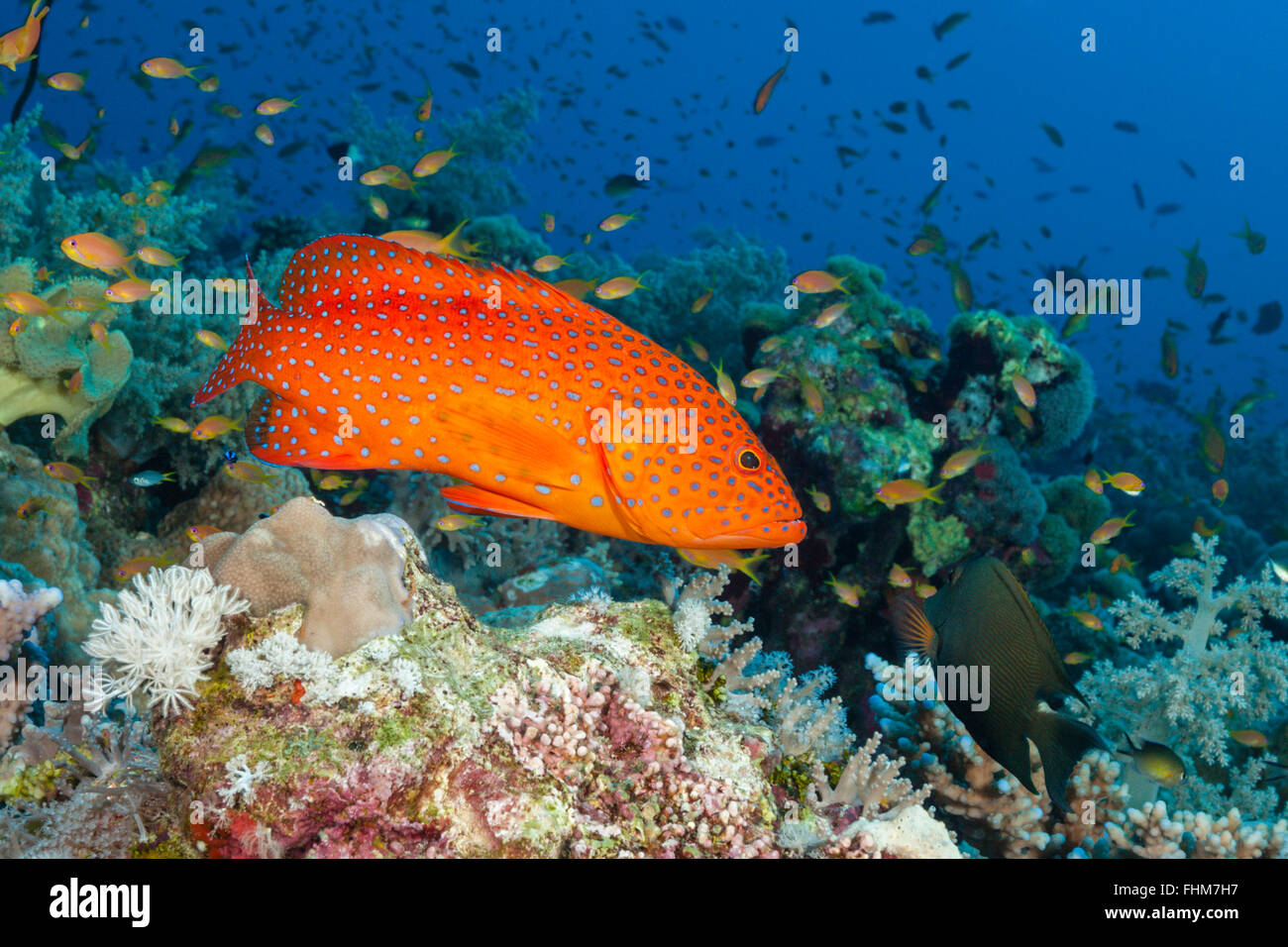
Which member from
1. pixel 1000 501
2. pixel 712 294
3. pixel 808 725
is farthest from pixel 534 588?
pixel 712 294

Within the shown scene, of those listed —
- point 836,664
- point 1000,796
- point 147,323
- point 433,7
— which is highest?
point 433,7

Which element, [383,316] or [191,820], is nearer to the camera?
[191,820]

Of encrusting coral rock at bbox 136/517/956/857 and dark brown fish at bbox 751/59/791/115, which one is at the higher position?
dark brown fish at bbox 751/59/791/115

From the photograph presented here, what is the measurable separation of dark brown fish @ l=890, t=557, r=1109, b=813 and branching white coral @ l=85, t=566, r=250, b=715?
9.41 feet

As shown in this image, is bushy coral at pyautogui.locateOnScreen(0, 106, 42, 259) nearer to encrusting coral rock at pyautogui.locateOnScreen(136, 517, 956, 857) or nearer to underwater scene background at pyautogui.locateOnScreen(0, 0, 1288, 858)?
underwater scene background at pyautogui.locateOnScreen(0, 0, 1288, 858)

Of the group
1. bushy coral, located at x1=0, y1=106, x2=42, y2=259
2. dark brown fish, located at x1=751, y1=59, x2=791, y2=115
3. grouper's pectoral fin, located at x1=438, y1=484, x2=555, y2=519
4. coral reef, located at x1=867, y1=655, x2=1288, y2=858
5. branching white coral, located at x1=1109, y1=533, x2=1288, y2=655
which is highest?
dark brown fish, located at x1=751, y1=59, x2=791, y2=115

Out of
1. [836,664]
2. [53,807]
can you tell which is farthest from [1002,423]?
[53,807]

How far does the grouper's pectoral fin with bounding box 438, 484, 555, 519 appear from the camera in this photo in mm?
2793

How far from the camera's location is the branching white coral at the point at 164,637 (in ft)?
7.09

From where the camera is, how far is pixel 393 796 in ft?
6.75

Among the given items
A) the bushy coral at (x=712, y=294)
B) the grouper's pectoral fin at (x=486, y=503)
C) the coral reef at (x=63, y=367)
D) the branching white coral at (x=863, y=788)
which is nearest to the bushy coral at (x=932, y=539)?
the branching white coral at (x=863, y=788)

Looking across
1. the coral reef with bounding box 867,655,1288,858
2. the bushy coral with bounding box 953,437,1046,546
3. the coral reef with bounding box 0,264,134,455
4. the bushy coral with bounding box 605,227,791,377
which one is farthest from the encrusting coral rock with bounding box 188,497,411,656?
the bushy coral with bounding box 605,227,791,377
